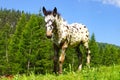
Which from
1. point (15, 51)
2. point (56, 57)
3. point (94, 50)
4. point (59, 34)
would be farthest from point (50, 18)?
point (94, 50)

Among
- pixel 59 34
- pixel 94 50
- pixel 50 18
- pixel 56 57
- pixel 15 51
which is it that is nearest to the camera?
pixel 50 18

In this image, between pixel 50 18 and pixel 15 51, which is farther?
pixel 15 51

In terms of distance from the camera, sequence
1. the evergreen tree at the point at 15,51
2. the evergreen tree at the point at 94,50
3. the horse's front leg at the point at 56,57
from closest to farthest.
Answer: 1. the horse's front leg at the point at 56,57
2. the evergreen tree at the point at 15,51
3. the evergreen tree at the point at 94,50

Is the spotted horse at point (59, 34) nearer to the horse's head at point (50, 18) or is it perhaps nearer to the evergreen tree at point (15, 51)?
the horse's head at point (50, 18)

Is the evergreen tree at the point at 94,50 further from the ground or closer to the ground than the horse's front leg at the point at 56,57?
further from the ground

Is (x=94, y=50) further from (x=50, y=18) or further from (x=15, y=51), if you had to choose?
(x=50, y=18)

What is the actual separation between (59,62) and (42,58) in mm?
53991

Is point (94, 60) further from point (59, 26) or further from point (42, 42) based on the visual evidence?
point (59, 26)

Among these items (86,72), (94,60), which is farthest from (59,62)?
(94,60)

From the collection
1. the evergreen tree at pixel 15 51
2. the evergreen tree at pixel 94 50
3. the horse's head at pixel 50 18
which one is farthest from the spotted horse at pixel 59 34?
the evergreen tree at pixel 94 50

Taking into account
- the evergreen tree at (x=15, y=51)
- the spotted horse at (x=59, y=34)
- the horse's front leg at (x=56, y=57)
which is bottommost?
the horse's front leg at (x=56, y=57)

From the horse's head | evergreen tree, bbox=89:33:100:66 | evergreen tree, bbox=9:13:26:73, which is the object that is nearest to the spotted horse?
the horse's head

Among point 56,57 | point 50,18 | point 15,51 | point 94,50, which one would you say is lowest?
point 56,57

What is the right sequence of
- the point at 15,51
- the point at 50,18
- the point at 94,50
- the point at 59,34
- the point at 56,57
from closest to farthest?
the point at 50,18
the point at 59,34
the point at 56,57
the point at 15,51
the point at 94,50
